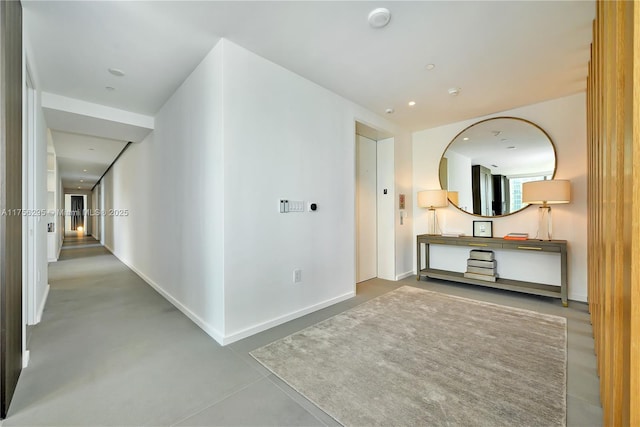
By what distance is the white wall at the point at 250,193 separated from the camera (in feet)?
7.95

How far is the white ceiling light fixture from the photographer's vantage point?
202 centimetres

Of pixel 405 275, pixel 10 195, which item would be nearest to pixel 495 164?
pixel 405 275

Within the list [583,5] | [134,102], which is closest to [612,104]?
[583,5]

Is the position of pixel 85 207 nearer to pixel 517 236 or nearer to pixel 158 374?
pixel 158 374

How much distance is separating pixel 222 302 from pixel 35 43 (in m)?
2.82

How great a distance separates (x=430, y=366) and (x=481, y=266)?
2.66 m

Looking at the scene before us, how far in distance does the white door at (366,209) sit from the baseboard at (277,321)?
111 centimetres

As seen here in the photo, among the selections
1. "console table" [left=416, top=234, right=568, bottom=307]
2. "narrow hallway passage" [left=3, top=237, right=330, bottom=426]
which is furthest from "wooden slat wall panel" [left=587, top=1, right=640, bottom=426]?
"console table" [left=416, top=234, right=568, bottom=307]

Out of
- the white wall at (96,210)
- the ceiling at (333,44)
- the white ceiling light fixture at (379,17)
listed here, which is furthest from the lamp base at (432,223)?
the white wall at (96,210)

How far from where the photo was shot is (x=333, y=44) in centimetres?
243

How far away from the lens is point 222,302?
2369 mm

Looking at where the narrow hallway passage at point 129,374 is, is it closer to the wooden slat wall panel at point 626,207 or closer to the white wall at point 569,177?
the wooden slat wall panel at point 626,207

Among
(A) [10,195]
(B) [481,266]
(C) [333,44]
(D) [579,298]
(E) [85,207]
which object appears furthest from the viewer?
(E) [85,207]

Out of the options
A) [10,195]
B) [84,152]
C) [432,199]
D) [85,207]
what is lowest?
[10,195]
